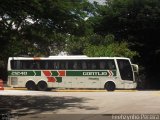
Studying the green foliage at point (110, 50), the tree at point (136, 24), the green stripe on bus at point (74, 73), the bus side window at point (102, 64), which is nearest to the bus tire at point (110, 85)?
the green stripe on bus at point (74, 73)

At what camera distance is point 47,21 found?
21.1 meters

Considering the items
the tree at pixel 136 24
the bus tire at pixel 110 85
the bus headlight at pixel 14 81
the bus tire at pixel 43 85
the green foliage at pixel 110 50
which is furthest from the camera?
the tree at pixel 136 24

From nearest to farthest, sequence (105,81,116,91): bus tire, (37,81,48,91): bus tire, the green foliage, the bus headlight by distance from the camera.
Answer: (105,81,116,91): bus tire
(37,81,48,91): bus tire
the bus headlight
the green foliage

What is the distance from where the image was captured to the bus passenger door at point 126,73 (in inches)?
1497

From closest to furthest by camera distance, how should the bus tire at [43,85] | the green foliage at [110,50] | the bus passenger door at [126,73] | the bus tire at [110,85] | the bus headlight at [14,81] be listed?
the bus tire at [110,85], the bus passenger door at [126,73], the bus tire at [43,85], the bus headlight at [14,81], the green foliage at [110,50]

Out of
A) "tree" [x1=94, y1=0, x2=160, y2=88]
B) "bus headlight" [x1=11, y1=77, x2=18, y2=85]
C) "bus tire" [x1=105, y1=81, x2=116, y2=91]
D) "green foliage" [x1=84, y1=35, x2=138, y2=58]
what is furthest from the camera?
"tree" [x1=94, y1=0, x2=160, y2=88]

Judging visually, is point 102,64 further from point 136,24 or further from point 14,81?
point 136,24

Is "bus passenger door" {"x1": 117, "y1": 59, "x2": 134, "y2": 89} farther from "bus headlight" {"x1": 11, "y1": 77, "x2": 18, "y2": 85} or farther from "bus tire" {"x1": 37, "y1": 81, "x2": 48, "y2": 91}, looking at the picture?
"bus headlight" {"x1": 11, "y1": 77, "x2": 18, "y2": 85}

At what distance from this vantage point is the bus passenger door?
1497 inches

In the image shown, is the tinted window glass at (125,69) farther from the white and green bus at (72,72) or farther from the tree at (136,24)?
the tree at (136,24)

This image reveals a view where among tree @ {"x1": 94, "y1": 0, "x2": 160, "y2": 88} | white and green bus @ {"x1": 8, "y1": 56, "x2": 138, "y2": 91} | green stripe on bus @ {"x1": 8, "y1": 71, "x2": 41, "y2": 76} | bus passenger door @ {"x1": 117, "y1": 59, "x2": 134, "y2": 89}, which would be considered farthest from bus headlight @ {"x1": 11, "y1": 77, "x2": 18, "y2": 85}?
tree @ {"x1": 94, "y1": 0, "x2": 160, "y2": 88}

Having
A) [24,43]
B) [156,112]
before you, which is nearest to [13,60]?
[24,43]

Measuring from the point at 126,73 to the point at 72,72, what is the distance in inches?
170

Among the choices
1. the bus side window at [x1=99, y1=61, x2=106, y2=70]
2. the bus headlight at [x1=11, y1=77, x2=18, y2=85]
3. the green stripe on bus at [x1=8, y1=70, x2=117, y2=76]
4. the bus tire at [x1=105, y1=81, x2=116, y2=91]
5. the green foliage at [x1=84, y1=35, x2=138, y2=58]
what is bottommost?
the bus tire at [x1=105, y1=81, x2=116, y2=91]
